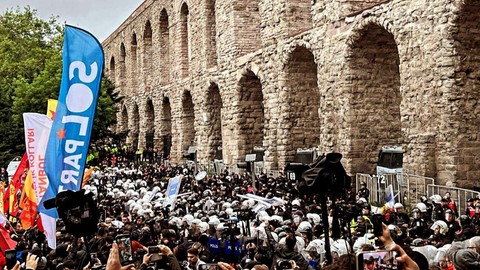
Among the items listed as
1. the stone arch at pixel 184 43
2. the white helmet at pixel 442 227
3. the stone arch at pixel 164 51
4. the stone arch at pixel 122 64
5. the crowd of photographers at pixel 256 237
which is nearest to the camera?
the crowd of photographers at pixel 256 237

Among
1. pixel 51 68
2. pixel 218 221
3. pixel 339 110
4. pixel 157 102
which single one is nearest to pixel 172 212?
pixel 218 221

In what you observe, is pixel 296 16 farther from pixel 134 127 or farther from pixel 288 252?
pixel 134 127

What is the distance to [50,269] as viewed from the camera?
23.6 ft

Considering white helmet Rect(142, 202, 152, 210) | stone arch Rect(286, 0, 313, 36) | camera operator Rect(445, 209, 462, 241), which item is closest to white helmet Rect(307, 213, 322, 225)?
camera operator Rect(445, 209, 462, 241)

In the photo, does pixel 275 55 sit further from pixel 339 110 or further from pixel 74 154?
pixel 74 154

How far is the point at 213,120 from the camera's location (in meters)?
29.7

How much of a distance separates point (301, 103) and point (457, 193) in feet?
28.9

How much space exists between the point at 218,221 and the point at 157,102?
28.0 m

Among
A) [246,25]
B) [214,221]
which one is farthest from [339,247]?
[246,25]

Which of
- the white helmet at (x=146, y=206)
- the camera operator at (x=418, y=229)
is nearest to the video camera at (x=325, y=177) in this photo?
the camera operator at (x=418, y=229)

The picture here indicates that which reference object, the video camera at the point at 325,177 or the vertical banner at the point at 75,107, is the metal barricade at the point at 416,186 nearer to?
the vertical banner at the point at 75,107

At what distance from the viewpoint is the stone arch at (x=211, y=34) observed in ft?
96.4

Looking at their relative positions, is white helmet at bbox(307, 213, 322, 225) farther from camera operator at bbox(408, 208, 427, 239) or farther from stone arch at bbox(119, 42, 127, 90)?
stone arch at bbox(119, 42, 127, 90)

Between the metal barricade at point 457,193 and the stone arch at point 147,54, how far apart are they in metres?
28.5
